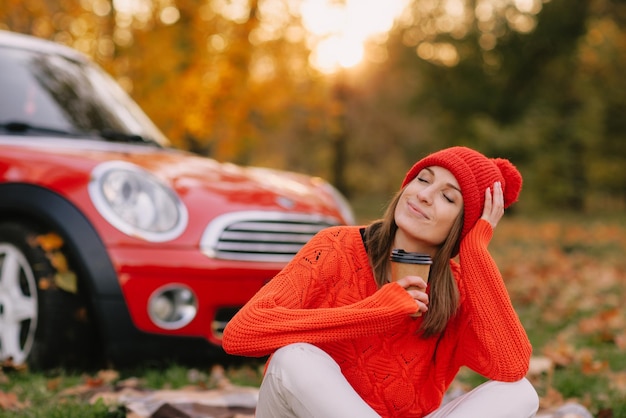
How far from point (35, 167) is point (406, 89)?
28.1 metres

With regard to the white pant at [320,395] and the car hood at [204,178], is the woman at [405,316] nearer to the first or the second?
the white pant at [320,395]

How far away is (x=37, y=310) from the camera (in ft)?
12.0

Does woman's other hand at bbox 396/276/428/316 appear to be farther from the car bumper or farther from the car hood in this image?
the car hood

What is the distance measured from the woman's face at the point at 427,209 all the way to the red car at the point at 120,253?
1380 millimetres

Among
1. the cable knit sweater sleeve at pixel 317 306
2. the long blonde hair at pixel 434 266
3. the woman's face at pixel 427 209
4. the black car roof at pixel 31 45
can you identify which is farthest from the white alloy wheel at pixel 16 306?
the woman's face at pixel 427 209

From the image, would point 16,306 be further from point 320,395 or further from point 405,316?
point 405,316

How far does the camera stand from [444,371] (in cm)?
264

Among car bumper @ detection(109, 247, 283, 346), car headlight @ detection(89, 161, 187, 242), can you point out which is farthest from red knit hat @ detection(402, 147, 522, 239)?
car headlight @ detection(89, 161, 187, 242)

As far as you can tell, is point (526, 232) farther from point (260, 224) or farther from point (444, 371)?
point (444, 371)

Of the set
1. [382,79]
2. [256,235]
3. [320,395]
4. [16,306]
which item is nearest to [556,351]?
[256,235]

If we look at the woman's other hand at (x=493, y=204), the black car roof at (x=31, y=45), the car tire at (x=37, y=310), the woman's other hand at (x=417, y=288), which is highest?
the black car roof at (x=31, y=45)

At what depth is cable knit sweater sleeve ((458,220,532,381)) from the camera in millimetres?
2465

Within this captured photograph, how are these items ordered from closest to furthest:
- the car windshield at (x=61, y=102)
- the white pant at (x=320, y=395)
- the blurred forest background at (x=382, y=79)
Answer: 1. the white pant at (x=320, y=395)
2. the car windshield at (x=61, y=102)
3. the blurred forest background at (x=382, y=79)

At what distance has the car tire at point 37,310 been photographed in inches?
143
